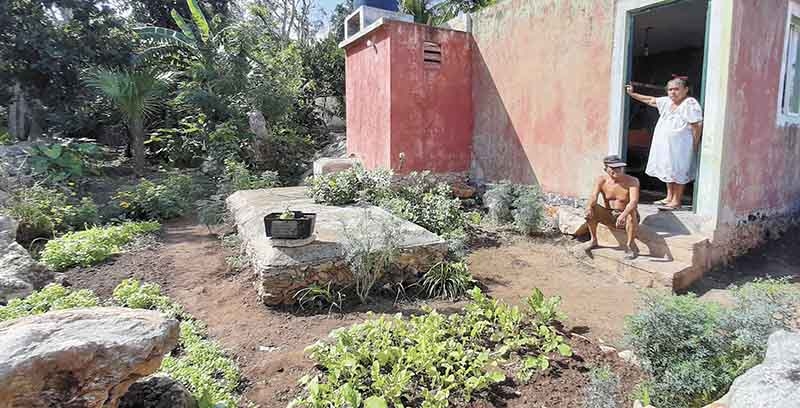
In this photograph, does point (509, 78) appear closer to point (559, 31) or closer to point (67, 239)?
point (559, 31)

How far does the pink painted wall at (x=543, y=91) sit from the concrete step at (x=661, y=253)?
123 cm

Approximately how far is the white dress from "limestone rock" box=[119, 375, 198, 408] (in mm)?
5650

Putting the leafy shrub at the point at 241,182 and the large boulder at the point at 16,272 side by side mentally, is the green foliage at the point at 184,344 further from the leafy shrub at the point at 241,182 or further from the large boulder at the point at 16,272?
the leafy shrub at the point at 241,182

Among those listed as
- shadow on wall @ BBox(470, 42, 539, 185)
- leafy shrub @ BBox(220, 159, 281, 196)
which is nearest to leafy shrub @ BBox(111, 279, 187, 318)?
leafy shrub @ BBox(220, 159, 281, 196)

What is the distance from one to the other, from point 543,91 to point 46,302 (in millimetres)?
6968

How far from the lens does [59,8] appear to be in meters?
11.8

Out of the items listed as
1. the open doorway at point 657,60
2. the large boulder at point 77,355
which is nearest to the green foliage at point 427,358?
the large boulder at point 77,355

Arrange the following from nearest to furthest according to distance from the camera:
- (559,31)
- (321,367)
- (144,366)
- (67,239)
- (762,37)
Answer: (144,366) < (321,367) < (762,37) < (67,239) < (559,31)

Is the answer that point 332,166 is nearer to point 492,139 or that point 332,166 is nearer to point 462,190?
point 462,190

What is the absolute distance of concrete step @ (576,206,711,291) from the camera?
473 cm

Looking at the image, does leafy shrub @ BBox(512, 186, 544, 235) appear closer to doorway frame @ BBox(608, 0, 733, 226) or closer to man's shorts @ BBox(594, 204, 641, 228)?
man's shorts @ BBox(594, 204, 641, 228)

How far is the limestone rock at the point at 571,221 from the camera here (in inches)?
244

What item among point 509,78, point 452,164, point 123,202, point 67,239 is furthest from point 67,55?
point 509,78

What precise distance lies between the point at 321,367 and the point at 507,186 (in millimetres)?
5147
